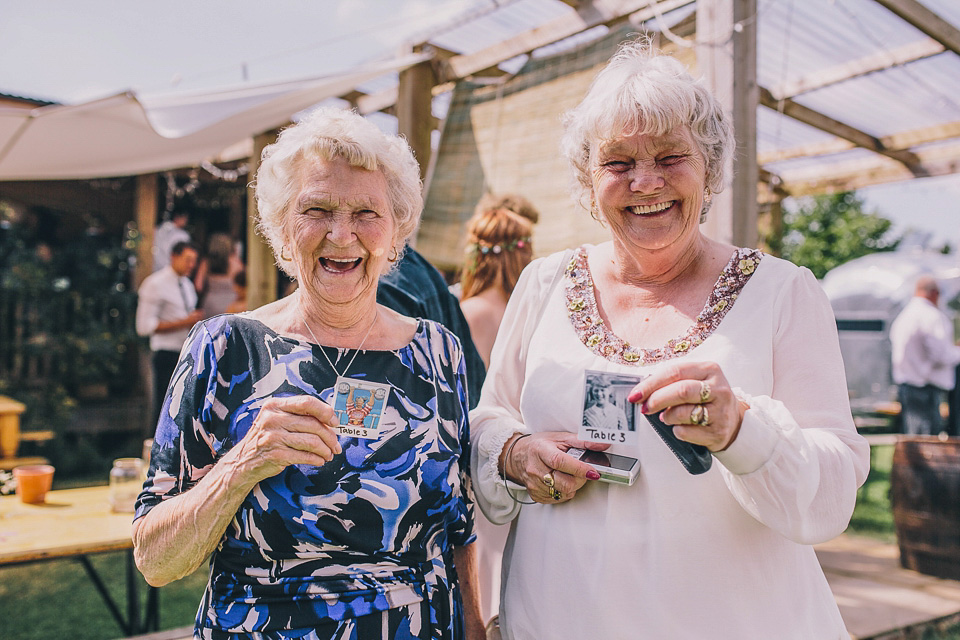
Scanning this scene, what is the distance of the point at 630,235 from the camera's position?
5.07 feet

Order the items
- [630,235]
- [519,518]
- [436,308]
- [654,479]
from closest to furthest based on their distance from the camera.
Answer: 1. [654,479]
2. [630,235]
3. [519,518]
4. [436,308]

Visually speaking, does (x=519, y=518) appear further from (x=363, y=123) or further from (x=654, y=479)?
(x=363, y=123)

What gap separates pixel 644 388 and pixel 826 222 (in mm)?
27164

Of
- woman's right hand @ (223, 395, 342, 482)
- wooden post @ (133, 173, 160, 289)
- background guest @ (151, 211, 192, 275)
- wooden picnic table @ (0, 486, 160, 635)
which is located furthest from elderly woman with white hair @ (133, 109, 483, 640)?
wooden post @ (133, 173, 160, 289)

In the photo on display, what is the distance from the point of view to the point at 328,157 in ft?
5.05

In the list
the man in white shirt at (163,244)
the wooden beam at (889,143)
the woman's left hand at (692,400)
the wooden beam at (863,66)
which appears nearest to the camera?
the woman's left hand at (692,400)

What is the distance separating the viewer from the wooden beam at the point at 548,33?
3.24m

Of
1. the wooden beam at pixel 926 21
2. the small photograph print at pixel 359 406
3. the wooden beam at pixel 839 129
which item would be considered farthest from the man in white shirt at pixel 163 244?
the small photograph print at pixel 359 406

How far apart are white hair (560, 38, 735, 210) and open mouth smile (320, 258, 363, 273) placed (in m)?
0.59

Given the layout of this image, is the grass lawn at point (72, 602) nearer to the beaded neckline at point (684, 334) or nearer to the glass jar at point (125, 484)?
the glass jar at point (125, 484)

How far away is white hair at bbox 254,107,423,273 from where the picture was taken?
1.54m

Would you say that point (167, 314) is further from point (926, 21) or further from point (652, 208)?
point (926, 21)

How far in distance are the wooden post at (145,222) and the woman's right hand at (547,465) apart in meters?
8.53

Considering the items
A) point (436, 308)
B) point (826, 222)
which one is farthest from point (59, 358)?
point (826, 222)
